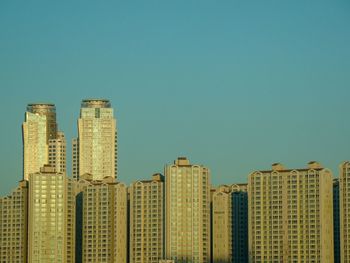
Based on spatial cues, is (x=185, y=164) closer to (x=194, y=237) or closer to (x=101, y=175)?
(x=194, y=237)

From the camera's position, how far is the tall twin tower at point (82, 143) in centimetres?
5631

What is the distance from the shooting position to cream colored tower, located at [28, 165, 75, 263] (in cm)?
4512

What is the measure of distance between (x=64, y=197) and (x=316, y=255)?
8.94 m

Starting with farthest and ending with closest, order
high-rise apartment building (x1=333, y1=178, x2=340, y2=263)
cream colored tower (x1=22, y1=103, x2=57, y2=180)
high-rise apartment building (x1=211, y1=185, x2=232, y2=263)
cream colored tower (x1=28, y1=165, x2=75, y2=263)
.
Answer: cream colored tower (x1=22, y1=103, x2=57, y2=180) → cream colored tower (x1=28, y1=165, x2=75, y2=263) → high-rise apartment building (x1=211, y1=185, x2=232, y2=263) → high-rise apartment building (x1=333, y1=178, x2=340, y2=263)


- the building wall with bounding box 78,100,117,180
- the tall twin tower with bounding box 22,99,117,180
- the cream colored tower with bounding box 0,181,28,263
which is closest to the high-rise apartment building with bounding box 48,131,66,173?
the tall twin tower with bounding box 22,99,117,180

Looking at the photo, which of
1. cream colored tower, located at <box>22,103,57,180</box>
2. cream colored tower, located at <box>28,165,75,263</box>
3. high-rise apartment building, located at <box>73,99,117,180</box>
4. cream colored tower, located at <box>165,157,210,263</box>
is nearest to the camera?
cream colored tower, located at <box>165,157,210,263</box>

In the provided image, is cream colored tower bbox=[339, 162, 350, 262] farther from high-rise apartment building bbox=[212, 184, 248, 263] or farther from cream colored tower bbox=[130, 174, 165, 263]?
cream colored tower bbox=[130, 174, 165, 263]

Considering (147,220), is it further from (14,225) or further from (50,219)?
(14,225)

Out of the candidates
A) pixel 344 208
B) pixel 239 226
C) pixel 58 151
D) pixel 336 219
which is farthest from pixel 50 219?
pixel 58 151

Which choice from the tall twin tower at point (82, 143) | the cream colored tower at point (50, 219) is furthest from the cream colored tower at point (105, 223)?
the tall twin tower at point (82, 143)

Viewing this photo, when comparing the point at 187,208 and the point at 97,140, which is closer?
the point at 187,208

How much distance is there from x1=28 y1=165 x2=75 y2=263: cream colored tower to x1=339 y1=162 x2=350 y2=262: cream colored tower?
29.6 feet

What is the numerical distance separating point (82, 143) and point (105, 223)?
38.2 ft

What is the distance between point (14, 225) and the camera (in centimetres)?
4644
